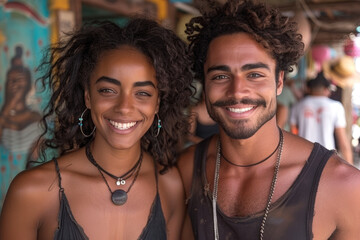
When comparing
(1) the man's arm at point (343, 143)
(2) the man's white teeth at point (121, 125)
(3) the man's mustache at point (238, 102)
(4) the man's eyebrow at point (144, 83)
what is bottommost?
(1) the man's arm at point (343, 143)

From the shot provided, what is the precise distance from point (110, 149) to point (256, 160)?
0.77 m

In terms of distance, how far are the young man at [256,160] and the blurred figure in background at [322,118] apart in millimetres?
3362

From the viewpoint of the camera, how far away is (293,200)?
6.56 ft

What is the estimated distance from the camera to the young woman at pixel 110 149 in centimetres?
200

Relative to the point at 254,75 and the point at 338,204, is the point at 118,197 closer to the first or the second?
the point at 254,75

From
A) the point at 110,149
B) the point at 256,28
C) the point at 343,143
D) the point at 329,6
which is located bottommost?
the point at 343,143

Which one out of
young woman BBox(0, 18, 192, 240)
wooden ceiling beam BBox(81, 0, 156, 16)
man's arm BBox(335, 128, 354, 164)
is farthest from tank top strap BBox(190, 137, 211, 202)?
man's arm BBox(335, 128, 354, 164)

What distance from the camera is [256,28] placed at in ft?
7.12

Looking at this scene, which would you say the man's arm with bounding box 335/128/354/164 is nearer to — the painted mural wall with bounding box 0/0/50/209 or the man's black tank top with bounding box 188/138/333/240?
the man's black tank top with bounding box 188/138/333/240

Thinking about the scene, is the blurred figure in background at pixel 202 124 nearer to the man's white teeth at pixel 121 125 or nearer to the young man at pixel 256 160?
the young man at pixel 256 160

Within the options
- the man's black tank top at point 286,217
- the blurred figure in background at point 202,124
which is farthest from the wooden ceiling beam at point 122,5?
the man's black tank top at point 286,217

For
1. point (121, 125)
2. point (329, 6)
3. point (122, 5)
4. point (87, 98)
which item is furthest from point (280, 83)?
point (329, 6)

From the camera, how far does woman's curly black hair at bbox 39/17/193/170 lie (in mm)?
2199

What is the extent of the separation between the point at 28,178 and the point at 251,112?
1.13 m
